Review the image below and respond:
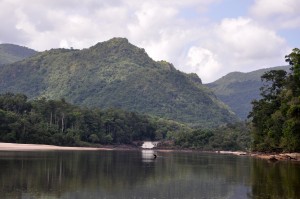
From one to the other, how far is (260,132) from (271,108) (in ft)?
20.7

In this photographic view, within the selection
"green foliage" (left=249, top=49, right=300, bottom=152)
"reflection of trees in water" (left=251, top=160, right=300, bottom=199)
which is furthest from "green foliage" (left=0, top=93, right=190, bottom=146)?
"reflection of trees in water" (left=251, top=160, right=300, bottom=199)

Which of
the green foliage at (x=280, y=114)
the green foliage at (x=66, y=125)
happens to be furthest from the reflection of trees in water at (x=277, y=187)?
the green foliage at (x=66, y=125)

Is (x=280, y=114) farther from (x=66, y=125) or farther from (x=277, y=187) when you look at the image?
(x=66, y=125)

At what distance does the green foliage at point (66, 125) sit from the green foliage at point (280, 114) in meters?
57.0

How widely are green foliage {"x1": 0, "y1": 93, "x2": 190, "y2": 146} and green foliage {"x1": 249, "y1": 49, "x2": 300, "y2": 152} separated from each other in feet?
187

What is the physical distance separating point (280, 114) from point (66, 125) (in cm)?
7955

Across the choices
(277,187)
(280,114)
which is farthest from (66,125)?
(277,187)

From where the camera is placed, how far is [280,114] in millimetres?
79438

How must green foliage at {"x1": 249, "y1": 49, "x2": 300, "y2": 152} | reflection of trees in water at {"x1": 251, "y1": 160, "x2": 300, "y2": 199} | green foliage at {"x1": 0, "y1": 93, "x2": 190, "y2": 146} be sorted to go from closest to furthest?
reflection of trees in water at {"x1": 251, "y1": 160, "x2": 300, "y2": 199} → green foliage at {"x1": 249, "y1": 49, "x2": 300, "y2": 152} → green foliage at {"x1": 0, "y1": 93, "x2": 190, "y2": 146}

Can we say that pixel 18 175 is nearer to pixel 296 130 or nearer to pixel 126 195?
pixel 126 195

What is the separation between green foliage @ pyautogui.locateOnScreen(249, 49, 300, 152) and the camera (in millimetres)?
69206

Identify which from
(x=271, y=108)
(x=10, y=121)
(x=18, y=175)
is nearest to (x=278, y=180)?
(x=18, y=175)

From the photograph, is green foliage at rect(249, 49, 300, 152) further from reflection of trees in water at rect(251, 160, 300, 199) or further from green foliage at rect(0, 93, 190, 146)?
green foliage at rect(0, 93, 190, 146)

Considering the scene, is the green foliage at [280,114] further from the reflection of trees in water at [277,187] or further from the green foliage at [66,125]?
the green foliage at [66,125]
